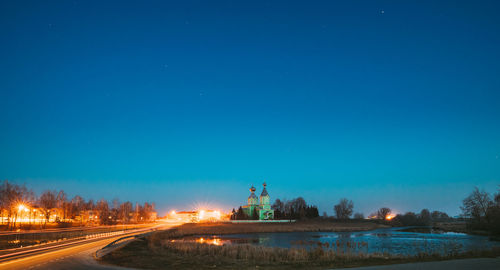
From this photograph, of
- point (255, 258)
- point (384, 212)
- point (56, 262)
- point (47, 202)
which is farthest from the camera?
point (384, 212)

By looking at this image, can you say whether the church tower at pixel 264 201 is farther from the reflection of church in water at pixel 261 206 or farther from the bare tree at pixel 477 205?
the bare tree at pixel 477 205

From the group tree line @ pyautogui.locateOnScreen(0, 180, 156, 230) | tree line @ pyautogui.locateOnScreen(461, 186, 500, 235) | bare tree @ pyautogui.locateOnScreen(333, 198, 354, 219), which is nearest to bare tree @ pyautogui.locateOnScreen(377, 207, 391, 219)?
bare tree @ pyautogui.locateOnScreen(333, 198, 354, 219)

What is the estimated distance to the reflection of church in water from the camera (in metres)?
120

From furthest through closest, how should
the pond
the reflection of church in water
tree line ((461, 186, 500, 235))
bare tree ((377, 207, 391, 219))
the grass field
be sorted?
1. bare tree ((377, 207, 391, 219))
2. the reflection of church in water
3. tree line ((461, 186, 500, 235))
4. the pond
5. the grass field

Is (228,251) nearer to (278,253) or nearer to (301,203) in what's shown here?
(278,253)

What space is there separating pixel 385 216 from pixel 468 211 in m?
87.8

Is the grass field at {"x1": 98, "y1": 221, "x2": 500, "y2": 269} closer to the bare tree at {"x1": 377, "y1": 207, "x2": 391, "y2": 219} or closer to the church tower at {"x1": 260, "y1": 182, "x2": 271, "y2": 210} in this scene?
the church tower at {"x1": 260, "y1": 182, "x2": 271, "y2": 210}

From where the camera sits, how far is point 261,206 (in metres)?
125

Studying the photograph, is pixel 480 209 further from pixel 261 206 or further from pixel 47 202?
pixel 47 202

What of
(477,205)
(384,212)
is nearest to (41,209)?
(477,205)

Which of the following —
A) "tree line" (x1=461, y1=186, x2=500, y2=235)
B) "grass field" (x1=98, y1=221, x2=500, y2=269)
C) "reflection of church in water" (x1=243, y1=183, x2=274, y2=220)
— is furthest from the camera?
"reflection of church in water" (x1=243, y1=183, x2=274, y2=220)

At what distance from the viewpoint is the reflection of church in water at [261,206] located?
393ft

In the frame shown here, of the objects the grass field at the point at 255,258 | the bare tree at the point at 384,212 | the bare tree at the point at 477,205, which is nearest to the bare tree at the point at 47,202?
the grass field at the point at 255,258

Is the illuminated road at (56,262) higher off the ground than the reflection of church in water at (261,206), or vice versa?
the illuminated road at (56,262)
